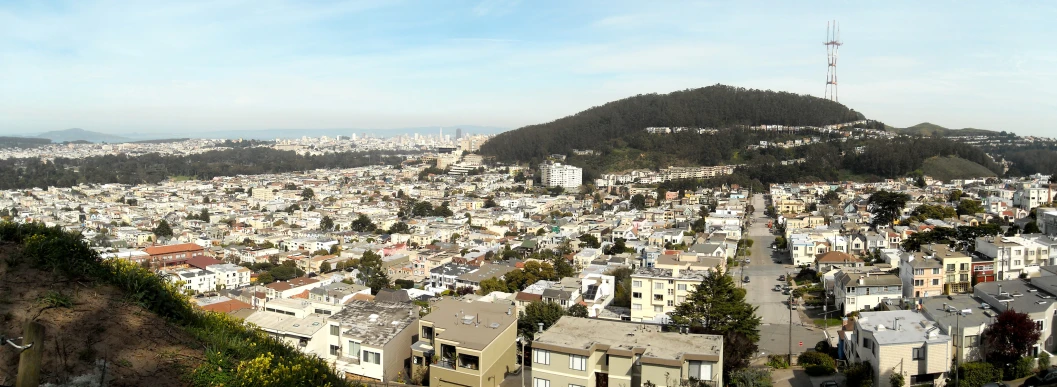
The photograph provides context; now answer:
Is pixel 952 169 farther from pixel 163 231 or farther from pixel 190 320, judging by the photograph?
pixel 190 320

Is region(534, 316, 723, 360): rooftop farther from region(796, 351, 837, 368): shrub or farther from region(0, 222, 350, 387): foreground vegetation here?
region(0, 222, 350, 387): foreground vegetation

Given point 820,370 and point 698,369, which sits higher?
point 698,369

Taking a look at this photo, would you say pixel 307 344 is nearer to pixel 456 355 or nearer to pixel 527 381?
pixel 456 355

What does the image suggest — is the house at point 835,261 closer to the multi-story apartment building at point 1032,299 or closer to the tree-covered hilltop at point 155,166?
the multi-story apartment building at point 1032,299

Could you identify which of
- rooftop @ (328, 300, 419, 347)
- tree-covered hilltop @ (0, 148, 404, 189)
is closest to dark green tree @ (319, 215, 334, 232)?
rooftop @ (328, 300, 419, 347)

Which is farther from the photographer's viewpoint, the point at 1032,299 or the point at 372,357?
the point at 1032,299

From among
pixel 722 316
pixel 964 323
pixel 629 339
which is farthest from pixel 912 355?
pixel 629 339

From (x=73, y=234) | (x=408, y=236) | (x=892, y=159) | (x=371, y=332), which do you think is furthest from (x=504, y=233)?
(x=892, y=159)
